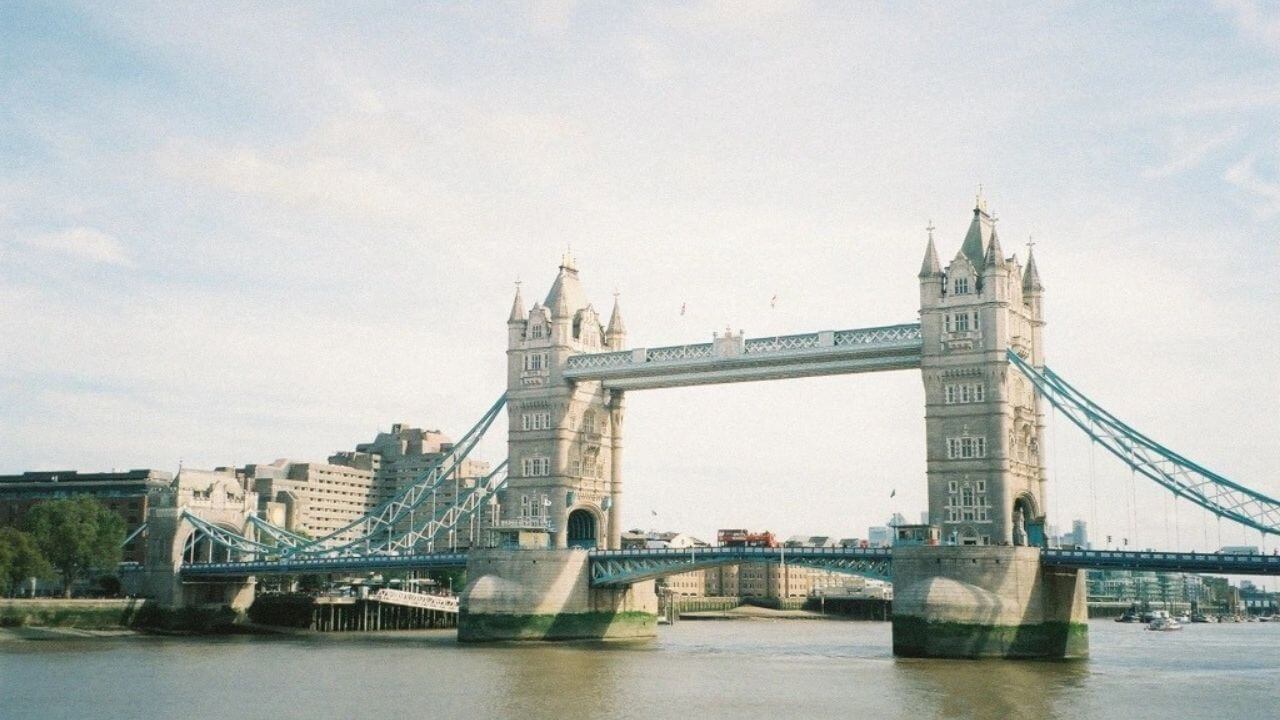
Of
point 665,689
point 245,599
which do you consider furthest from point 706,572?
point 665,689

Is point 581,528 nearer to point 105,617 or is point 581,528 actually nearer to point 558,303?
point 558,303

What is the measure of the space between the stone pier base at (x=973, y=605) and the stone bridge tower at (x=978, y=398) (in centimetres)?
463

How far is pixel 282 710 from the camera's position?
49.2 meters

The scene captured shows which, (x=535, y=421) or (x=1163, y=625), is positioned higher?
(x=535, y=421)

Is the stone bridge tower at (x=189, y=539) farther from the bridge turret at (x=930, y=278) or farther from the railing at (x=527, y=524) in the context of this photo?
the bridge turret at (x=930, y=278)

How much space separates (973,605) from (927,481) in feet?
Result: 35.3

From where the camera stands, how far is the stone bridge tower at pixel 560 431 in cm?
9594

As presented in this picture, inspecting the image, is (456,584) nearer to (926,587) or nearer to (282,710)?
(926,587)

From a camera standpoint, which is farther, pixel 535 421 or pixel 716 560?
pixel 535 421

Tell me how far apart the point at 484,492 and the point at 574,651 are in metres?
26.0

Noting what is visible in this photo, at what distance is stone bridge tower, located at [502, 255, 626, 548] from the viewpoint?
315 ft

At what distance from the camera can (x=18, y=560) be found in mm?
98750

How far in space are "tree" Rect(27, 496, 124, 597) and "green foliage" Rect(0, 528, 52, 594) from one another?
10.6 feet

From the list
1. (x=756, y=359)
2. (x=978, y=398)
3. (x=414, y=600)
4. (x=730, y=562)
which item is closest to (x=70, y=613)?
(x=414, y=600)
